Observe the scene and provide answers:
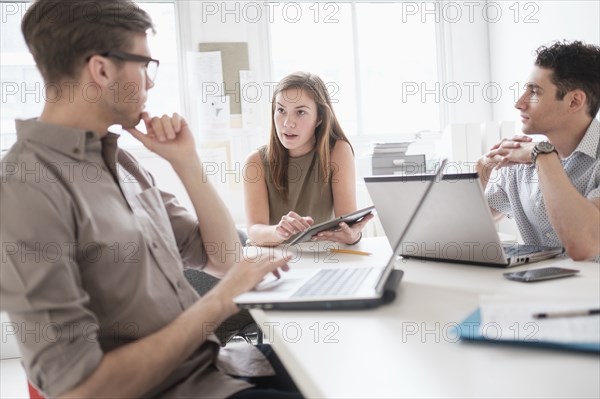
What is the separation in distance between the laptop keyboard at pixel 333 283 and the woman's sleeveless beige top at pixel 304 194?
3.53 ft

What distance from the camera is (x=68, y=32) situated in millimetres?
1129

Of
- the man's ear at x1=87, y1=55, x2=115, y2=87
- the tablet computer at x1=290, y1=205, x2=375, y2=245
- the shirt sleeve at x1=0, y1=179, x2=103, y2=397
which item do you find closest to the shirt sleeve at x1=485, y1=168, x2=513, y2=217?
the tablet computer at x1=290, y1=205, x2=375, y2=245

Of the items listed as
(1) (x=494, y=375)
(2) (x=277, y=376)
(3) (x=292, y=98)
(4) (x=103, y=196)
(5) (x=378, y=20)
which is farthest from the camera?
(5) (x=378, y=20)

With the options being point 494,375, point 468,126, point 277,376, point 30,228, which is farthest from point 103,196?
point 468,126

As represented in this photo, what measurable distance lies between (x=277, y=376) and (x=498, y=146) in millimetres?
1008

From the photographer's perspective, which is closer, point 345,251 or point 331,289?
point 331,289

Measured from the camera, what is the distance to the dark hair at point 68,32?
1127mm

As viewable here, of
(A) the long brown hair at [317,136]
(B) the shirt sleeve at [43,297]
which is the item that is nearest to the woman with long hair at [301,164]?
(A) the long brown hair at [317,136]

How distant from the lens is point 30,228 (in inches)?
37.0

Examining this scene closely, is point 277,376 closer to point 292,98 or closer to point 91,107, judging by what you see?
point 91,107

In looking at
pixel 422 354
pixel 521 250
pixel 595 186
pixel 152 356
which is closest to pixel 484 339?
pixel 422 354

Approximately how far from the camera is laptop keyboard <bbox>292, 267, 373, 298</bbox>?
3.77ft

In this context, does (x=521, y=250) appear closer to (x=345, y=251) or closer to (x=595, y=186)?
(x=595, y=186)

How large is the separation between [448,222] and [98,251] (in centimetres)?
83
